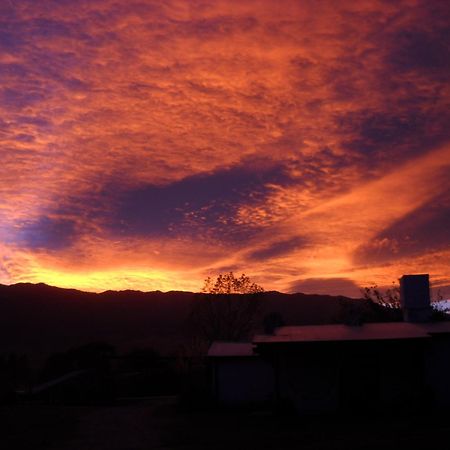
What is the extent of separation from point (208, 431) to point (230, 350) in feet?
29.1

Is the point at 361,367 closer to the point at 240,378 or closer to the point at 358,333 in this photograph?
the point at 358,333

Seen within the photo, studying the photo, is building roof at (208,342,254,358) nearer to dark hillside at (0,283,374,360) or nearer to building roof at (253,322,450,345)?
building roof at (253,322,450,345)

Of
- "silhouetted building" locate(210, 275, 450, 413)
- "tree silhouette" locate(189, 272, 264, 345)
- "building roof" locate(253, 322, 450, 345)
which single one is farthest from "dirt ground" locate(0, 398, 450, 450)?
"tree silhouette" locate(189, 272, 264, 345)

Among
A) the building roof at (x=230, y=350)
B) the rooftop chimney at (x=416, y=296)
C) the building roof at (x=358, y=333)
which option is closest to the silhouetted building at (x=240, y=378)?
the building roof at (x=230, y=350)

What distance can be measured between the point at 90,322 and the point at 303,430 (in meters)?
70.7

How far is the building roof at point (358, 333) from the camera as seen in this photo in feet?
68.6

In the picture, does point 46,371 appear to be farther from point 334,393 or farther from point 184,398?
point 334,393

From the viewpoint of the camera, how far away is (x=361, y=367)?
22.5 meters

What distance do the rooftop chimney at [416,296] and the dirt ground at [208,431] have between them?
6.82 metres

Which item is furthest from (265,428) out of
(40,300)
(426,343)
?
(40,300)

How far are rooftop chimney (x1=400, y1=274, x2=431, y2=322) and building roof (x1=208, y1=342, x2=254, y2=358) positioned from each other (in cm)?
687

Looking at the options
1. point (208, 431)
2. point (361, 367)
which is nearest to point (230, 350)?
point (361, 367)

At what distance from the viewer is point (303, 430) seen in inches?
683

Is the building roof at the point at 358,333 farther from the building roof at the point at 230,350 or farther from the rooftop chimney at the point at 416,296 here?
the building roof at the point at 230,350
